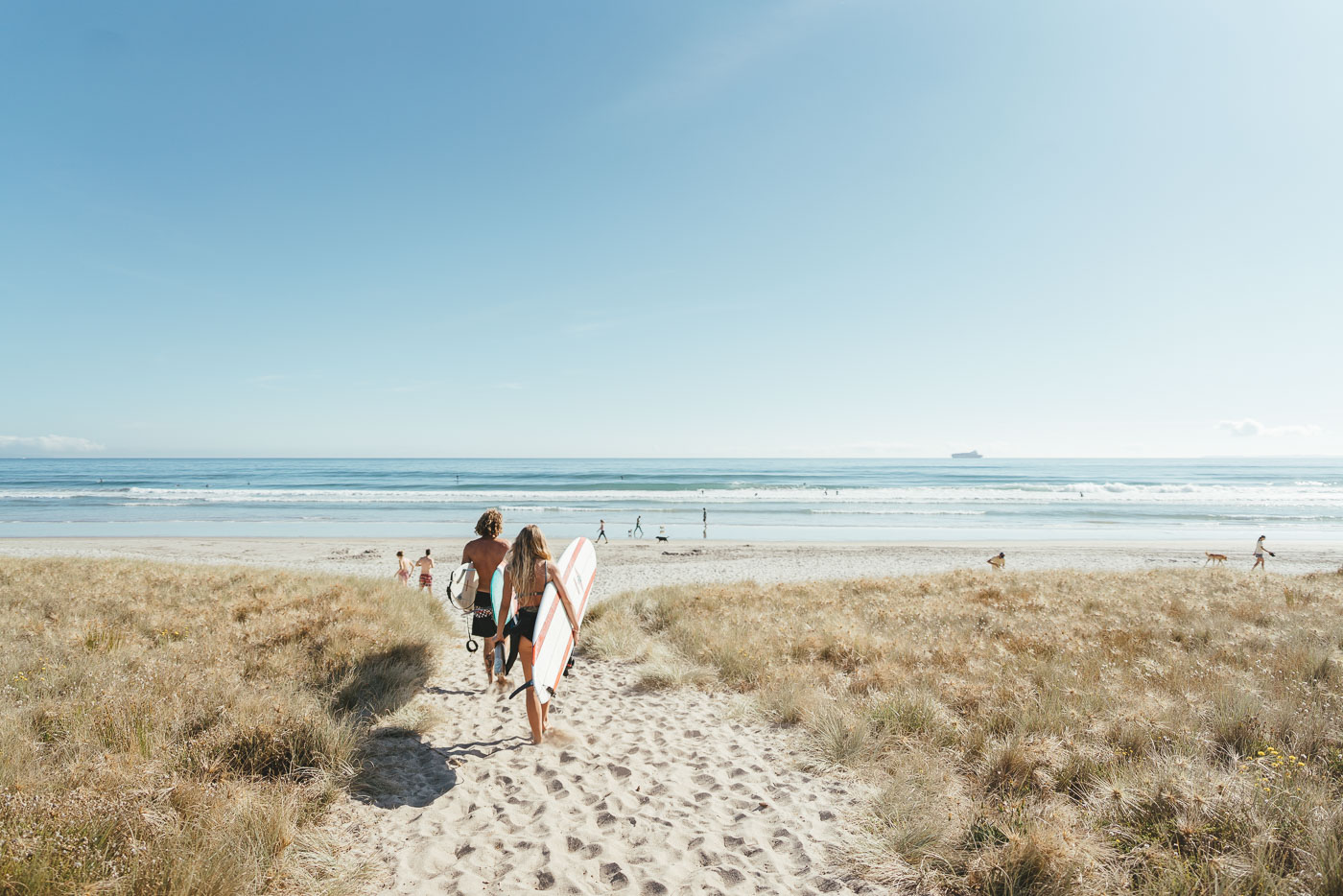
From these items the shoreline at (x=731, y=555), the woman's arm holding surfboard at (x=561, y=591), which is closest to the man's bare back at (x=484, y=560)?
the woman's arm holding surfboard at (x=561, y=591)

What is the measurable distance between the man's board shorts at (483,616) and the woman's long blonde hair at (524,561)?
94 cm

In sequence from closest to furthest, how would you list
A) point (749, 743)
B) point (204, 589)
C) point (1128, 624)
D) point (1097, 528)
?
point (749, 743), point (1128, 624), point (204, 589), point (1097, 528)

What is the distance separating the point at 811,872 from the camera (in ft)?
11.7

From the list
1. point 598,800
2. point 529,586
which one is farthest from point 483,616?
point 598,800

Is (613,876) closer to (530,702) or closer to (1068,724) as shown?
(530,702)

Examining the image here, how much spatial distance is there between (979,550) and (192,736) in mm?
26200

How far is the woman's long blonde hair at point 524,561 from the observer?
534 centimetres

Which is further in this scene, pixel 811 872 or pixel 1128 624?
pixel 1128 624

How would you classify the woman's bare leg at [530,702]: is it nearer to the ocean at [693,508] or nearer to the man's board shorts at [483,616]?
the man's board shorts at [483,616]

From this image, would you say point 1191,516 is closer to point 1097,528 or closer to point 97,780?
point 1097,528

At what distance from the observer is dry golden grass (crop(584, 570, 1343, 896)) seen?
3385 millimetres

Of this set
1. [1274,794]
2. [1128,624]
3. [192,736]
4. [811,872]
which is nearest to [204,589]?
[192,736]

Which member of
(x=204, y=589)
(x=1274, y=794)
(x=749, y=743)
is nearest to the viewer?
(x=1274, y=794)

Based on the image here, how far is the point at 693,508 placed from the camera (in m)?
41.9
